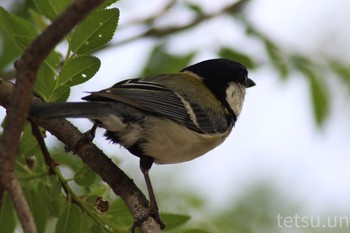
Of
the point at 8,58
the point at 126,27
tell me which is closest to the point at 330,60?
the point at 126,27

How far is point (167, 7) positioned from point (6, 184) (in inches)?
106

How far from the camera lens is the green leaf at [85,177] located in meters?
2.79

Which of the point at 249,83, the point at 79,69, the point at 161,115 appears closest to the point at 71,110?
the point at 79,69

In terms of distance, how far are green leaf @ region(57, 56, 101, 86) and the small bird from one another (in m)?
0.10

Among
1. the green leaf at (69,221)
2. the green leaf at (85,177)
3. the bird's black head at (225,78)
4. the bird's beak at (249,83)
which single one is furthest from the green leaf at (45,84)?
the bird's beak at (249,83)

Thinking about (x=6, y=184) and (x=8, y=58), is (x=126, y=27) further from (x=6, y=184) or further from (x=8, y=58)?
(x=6, y=184)

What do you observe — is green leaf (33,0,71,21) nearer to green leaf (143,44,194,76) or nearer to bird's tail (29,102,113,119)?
bird's tail (29,102,113,119)

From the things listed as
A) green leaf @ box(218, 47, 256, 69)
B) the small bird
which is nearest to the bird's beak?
green leaf @ box(218, 47, 256, 69)

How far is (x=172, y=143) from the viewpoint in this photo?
131 inches

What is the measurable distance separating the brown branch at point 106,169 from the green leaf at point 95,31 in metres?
0.29

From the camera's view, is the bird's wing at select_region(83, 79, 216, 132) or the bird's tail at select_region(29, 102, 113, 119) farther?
the bird's wing at select_region(83, 79, 216, 132)

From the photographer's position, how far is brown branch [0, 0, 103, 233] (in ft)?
5.75

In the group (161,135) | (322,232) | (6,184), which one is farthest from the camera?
(322,232)

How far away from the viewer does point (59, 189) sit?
8.99 feet
